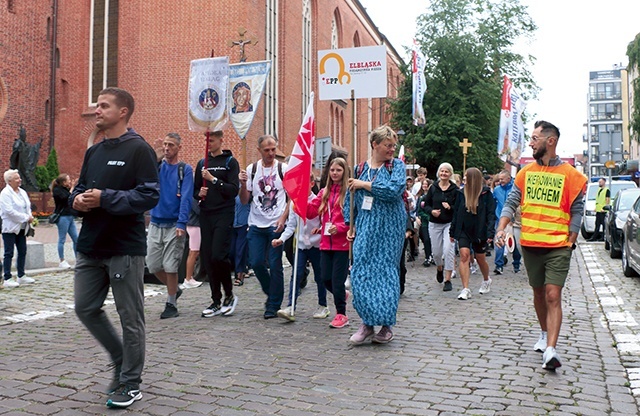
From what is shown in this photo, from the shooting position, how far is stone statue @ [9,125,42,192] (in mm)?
28391

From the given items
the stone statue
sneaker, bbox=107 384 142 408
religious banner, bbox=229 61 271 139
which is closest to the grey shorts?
religious banner, bbox=229 61 271 139

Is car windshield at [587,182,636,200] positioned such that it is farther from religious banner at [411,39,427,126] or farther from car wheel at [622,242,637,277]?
car wheel at [622,242,637,277]

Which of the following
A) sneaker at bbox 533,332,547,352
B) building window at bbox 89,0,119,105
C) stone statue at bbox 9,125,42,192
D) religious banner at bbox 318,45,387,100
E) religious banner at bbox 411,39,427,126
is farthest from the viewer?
building window at bbox 89,0,119,105

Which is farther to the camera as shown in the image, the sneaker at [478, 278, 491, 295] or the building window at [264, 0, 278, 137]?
the building window at [264, 0, 278, 137]

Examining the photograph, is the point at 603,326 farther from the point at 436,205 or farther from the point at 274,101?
the point at 274,101

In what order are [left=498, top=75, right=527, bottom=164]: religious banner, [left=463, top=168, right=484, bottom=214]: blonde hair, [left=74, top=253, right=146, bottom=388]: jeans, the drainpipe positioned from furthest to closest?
the drainpipe < [left=498, top=75, right=527, bottom=164]: religious banner < [left=463, top=168, right=484, bottom=214]: blonde hair < [left=74, top=253, right=146, bottom=388]: jeans

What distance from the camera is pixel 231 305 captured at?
7.57 metres

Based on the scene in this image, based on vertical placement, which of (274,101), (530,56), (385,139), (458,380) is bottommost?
(458,380)

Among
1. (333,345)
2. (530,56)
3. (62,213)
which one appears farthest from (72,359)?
(530,56)

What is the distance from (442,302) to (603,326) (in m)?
2.18

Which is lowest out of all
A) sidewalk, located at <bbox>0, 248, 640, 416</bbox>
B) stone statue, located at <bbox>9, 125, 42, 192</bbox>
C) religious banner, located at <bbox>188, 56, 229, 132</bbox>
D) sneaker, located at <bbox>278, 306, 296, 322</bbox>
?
sidewalk, located at <bbox>0, 248, 640, 416</bbox>

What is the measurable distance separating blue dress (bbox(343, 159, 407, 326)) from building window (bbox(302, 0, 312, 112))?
3289 cm

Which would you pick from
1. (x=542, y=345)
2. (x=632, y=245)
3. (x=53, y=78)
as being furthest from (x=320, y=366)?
(x=53, y=78)

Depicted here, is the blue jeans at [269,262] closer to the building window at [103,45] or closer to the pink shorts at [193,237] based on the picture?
the pink shorts at [193,237]
